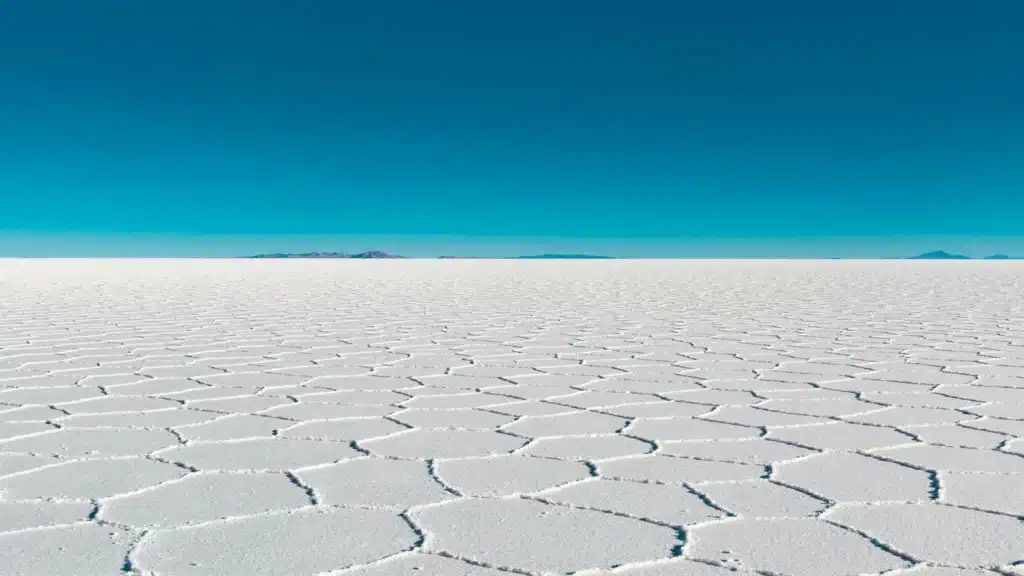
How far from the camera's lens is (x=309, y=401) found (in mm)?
2396

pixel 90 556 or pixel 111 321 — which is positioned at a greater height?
pixel 111 321

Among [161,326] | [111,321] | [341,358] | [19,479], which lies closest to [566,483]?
[19,479]

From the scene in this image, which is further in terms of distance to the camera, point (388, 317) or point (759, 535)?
point (388, 317)

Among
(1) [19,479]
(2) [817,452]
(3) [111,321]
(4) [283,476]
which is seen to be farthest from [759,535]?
(3) [111,321]

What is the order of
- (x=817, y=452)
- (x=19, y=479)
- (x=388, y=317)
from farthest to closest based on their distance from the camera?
(x=388, y=317)
(x=817, y=452)
(x=19, y=479)

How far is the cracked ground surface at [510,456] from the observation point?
1231 millimetres

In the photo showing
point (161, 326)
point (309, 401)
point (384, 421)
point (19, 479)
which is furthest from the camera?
point (161, 326)

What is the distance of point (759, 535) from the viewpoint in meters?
1.29

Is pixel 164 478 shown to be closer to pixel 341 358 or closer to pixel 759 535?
pixel 759 535

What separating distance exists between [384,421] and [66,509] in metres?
0.83

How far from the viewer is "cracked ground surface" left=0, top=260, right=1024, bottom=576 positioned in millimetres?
1231

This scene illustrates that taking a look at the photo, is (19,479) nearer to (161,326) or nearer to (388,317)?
(161,326)

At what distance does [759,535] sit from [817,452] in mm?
581

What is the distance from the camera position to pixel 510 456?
179cm
